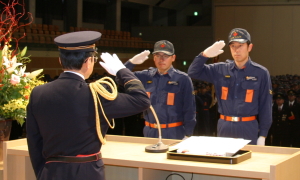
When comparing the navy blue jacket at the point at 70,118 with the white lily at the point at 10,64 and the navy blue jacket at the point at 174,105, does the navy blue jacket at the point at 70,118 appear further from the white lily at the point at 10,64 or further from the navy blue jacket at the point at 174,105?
the navy blue jacket at the point at 174,105

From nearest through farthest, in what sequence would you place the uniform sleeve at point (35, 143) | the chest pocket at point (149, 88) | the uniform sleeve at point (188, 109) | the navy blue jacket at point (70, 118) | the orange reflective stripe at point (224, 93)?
the navy blue jacket at point (70, 118) < the uniform sleeve at point (35, 143) < the orange reflective stripe at point (224, 93) < the uniform sleeve at point (188, 109) < the chest pocket at point (149, 88)

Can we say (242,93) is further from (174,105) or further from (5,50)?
(5,50)

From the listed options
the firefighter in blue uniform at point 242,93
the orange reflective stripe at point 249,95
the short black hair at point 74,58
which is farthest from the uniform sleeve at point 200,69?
the short black hair at point 74,58

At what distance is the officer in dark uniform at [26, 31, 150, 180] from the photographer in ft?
5.85

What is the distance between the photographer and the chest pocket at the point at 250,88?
3416mm

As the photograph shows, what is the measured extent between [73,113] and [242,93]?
1.98 metres

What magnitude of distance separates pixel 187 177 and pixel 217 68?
113cm

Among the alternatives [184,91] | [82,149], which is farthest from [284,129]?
[82,149]

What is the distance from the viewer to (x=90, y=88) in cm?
182

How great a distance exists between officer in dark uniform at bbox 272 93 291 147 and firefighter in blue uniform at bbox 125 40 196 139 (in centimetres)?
376

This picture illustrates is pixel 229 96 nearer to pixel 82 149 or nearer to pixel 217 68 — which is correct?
pixel 217 68

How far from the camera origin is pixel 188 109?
3799 millimetres

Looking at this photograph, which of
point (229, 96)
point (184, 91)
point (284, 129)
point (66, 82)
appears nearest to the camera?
point (66, 82)

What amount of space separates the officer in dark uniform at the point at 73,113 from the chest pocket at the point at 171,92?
1.96 metres
